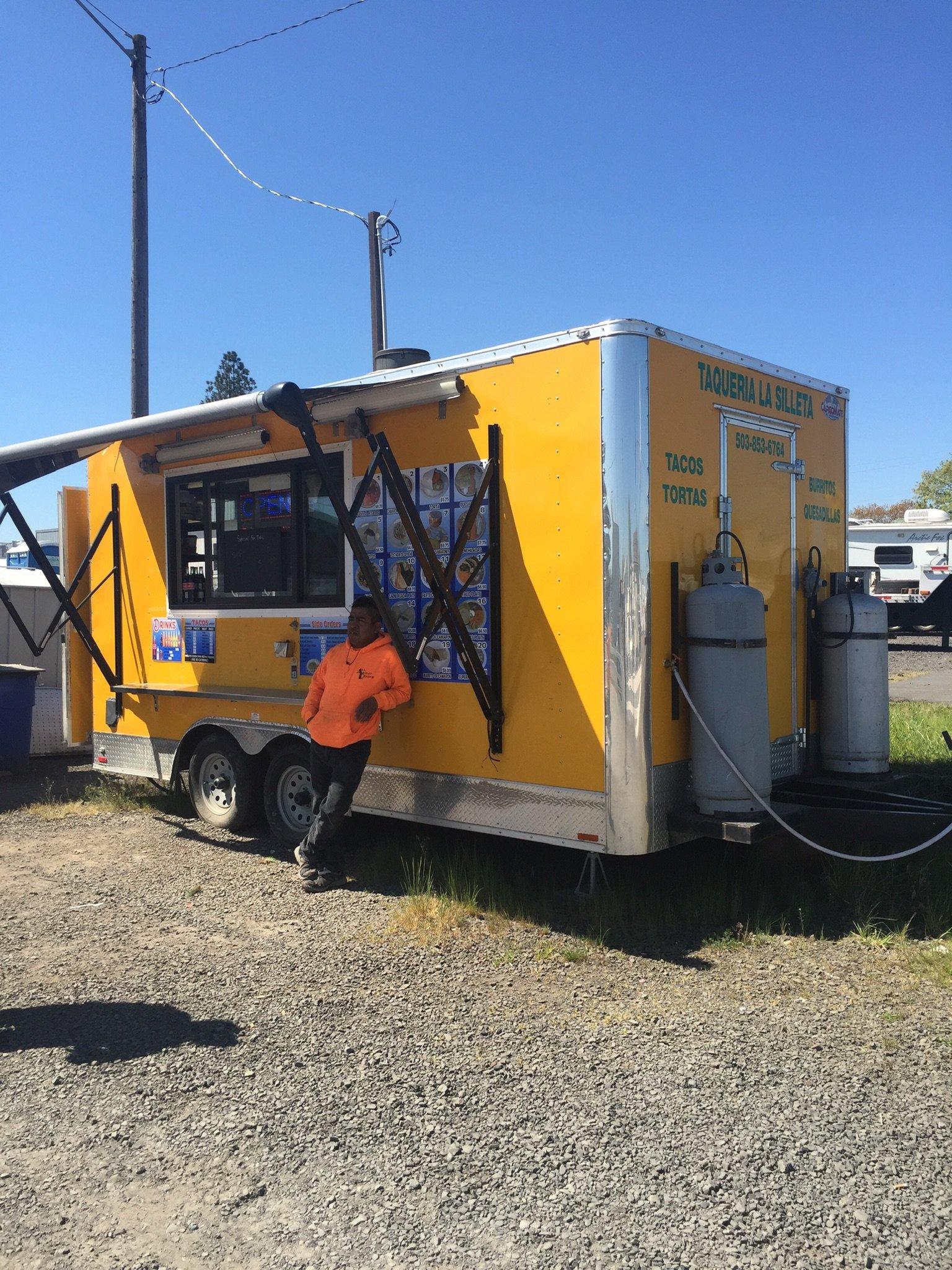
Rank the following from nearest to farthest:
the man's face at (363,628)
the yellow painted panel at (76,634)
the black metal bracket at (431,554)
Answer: the black metal bracket at (431,554) → the man's face at (363,628) → the yellow painted panel at (76,634)

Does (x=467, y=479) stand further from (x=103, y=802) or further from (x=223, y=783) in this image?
(x=103, y=802)

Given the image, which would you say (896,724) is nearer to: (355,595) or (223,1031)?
(355,595)

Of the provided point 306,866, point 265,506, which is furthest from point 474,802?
point 265,506

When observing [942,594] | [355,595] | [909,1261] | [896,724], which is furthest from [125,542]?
[896,724]

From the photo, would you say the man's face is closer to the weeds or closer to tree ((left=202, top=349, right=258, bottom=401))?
the weeds

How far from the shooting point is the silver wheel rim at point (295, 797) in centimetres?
671

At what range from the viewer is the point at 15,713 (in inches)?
377

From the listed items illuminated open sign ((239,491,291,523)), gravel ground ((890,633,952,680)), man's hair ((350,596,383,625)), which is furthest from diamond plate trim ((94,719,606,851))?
gravel ground ((890,633,952,680))

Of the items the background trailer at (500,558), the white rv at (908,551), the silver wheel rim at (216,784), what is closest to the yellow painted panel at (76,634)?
the background trailer at (500,558)

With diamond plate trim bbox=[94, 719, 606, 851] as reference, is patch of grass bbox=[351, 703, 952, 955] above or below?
below

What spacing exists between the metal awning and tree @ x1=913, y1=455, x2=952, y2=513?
169 ft

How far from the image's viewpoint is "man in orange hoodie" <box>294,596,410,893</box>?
225 inches

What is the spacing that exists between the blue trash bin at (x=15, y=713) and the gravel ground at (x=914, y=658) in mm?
13432

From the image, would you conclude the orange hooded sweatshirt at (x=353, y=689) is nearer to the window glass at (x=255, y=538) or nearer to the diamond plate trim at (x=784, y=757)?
the window glass at (x=255, y=538)
